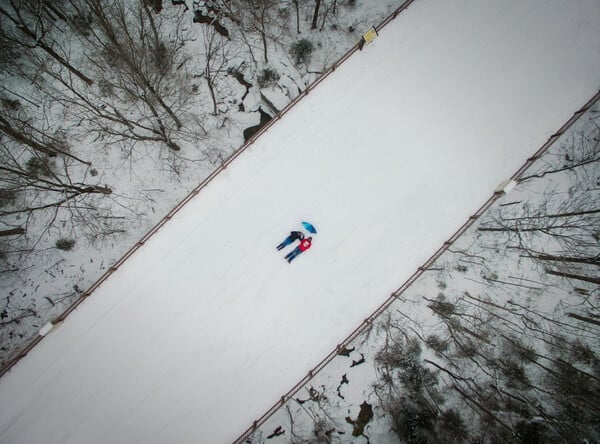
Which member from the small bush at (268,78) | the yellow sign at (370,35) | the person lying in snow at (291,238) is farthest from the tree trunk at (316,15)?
the person lying in snow at (291,238)

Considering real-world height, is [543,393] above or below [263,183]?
below

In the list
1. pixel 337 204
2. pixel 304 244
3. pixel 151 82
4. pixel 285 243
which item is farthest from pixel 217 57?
pixel 304 244

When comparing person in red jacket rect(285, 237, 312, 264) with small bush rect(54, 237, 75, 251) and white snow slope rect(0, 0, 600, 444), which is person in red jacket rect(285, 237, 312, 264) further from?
small bush rect(54, 237, 75, 251)

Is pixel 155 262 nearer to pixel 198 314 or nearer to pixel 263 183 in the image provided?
pixel 198 314

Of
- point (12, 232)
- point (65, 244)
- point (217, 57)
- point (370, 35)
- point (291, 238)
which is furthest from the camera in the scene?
Result: point (217, 57)

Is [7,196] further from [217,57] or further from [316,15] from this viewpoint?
[316,15]

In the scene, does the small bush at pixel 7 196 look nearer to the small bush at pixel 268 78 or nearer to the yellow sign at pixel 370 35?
the small bush at pixel 268 78

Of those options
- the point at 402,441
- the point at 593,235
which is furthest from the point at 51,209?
the point at 593,235
